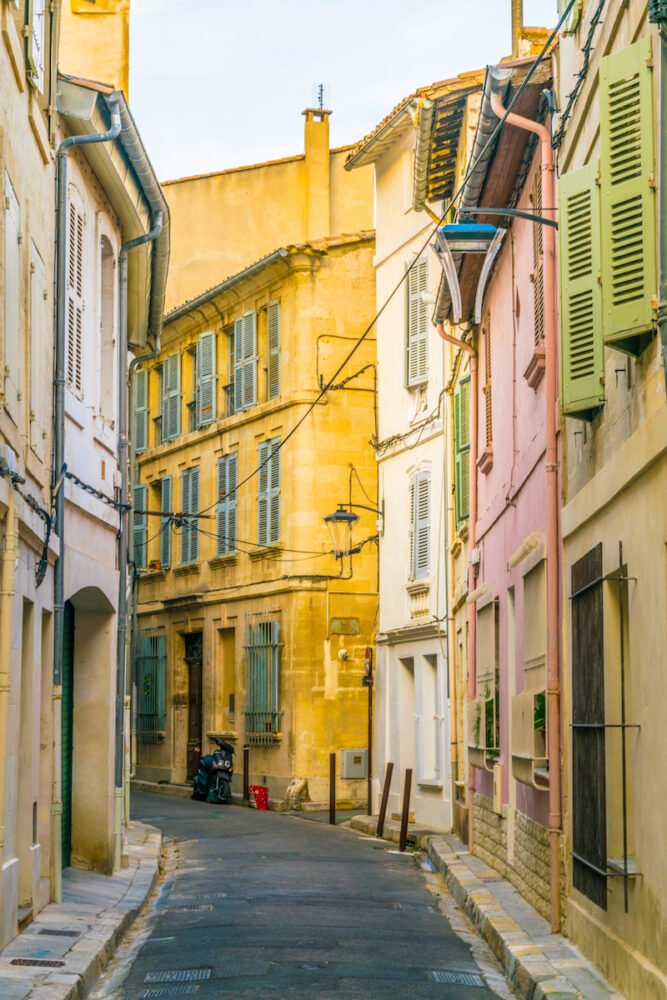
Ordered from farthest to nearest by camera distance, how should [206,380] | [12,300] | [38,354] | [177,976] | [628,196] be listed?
[206,380] < [38,354] < [12,300] < [177,976] < [628,196]

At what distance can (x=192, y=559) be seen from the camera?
3347 centimetres

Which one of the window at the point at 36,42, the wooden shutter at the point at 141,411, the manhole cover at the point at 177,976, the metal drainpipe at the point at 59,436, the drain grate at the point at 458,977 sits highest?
the wooden shutter at the point at 141,411

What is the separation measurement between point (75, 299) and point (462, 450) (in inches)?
280

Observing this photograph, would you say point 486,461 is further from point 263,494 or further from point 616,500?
point 263,494

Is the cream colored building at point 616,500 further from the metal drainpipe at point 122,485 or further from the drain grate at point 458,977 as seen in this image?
the metal drainpipe at point 122,485

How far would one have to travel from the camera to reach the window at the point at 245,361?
30.9 metres

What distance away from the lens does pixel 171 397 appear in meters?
34.7

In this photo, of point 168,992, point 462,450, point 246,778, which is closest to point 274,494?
point 246,778

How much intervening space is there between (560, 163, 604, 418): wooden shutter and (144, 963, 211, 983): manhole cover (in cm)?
419

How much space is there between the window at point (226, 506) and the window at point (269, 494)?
4.19 feet

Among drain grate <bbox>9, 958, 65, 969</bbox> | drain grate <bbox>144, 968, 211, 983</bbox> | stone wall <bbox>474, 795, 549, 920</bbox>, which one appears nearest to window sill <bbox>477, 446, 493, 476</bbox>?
stone wall <bbox>474, 795, 549, 920</bbox>

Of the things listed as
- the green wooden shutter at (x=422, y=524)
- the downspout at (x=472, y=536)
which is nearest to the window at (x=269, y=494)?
the green wooden shutter at (x=422, y=524)

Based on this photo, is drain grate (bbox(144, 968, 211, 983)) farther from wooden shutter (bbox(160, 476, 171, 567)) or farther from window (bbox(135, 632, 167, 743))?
wooden shutter (bbox(160, 476, 171, 567))

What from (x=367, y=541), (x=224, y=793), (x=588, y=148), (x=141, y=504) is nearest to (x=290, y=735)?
(x=224, y=793)
